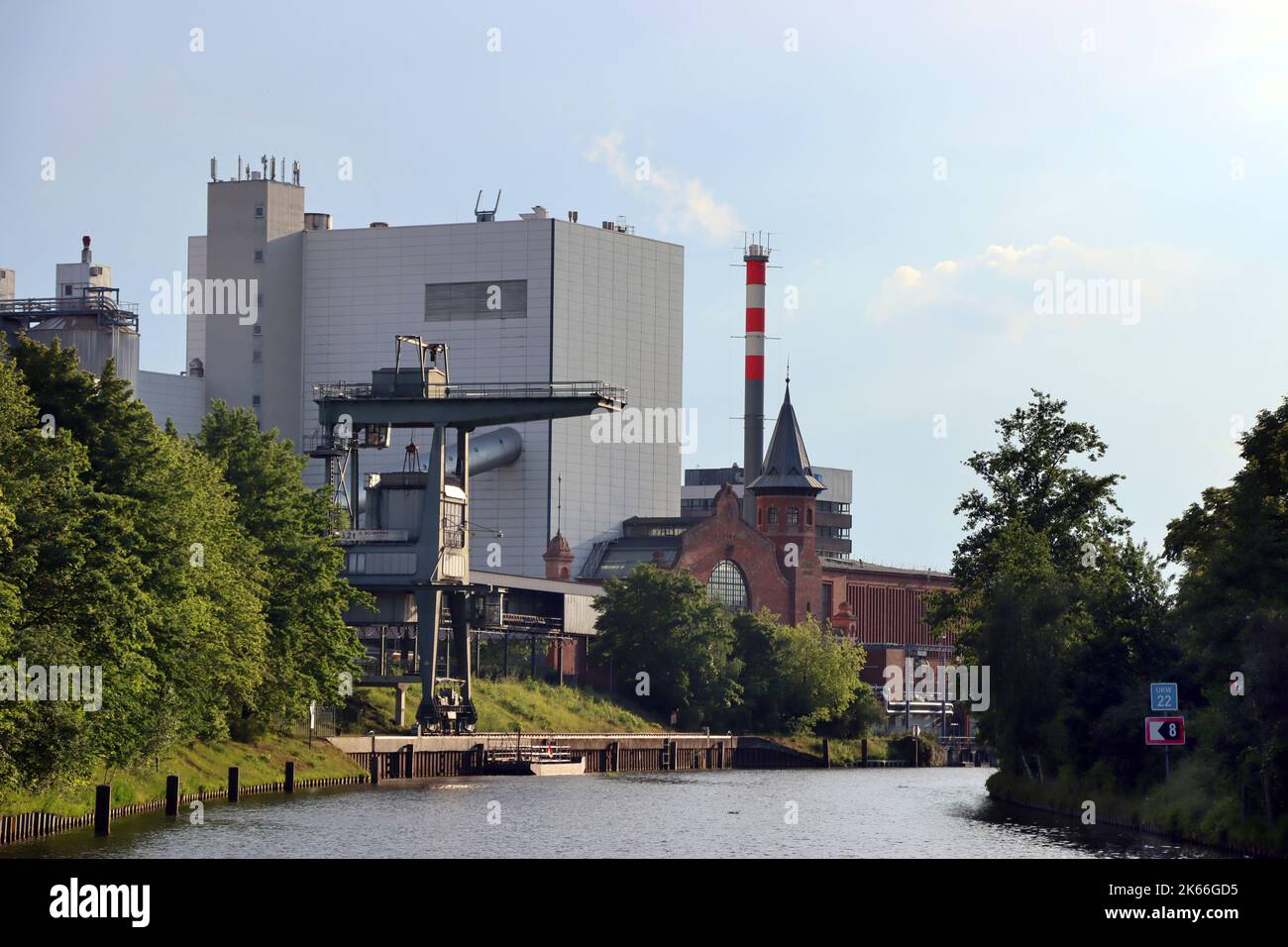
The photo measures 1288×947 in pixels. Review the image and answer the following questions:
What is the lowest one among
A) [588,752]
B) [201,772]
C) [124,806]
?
[588,752]

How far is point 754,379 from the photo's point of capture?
→ 183875mm

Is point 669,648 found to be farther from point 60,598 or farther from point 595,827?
point 60,598

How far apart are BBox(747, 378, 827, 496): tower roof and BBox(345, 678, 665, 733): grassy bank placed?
46.6 metres

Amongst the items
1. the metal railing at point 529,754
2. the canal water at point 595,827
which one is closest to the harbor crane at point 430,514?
the metal railing at point 529,754

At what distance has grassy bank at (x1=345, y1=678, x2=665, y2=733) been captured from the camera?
10994 cm

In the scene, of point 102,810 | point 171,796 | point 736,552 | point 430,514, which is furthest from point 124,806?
point 736,552

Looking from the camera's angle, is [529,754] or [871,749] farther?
[871,749]

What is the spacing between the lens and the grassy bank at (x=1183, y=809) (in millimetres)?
56219

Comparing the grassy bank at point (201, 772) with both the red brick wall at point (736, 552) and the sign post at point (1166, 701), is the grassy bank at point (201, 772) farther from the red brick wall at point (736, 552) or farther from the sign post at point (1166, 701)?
the red brick wall at point (736, 552)

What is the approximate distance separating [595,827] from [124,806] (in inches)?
586

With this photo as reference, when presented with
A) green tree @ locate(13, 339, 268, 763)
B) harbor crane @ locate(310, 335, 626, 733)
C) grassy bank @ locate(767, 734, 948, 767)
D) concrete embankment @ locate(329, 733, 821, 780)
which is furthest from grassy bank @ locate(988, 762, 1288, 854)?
grassy bank @ locate(767, 734, 948, 767)

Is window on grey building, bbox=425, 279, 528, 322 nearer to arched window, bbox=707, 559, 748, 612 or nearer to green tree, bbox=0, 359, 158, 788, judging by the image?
arched window, bbox=707, 559, 748, 612
